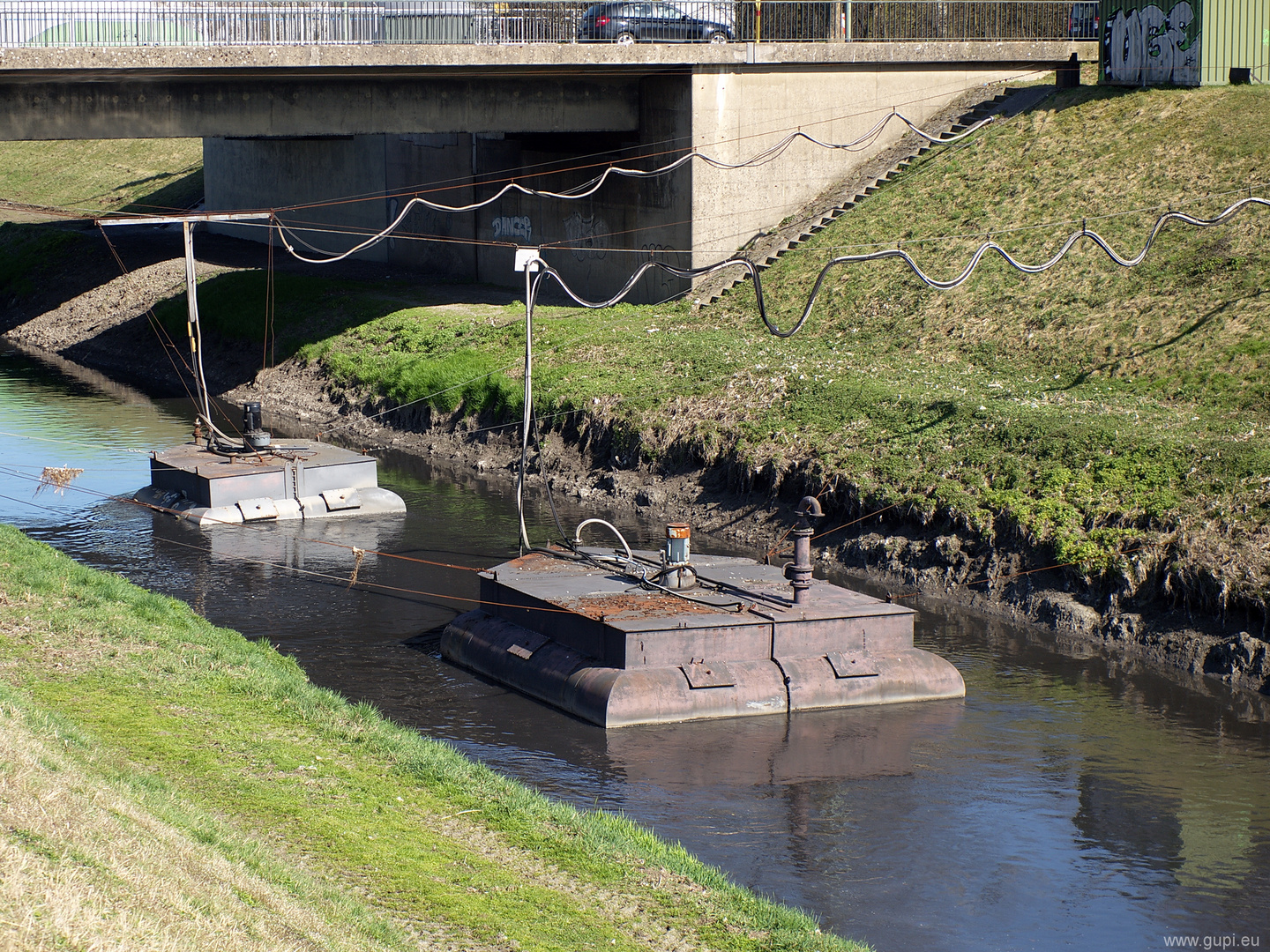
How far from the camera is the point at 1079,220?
142ft

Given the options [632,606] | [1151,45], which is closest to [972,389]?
[632,606]

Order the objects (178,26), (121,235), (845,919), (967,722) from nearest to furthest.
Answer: (845,919), (967,722), (178,26), (121,235)

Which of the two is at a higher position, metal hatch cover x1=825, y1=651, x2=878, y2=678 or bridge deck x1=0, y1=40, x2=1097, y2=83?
bridge deck x1=0, y1=40, x2=1097, y2=83

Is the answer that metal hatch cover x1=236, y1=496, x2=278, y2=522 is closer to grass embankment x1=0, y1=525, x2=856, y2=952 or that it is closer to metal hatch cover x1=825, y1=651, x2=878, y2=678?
grass embankment x1=0, y1=525, x2=856, y2=952

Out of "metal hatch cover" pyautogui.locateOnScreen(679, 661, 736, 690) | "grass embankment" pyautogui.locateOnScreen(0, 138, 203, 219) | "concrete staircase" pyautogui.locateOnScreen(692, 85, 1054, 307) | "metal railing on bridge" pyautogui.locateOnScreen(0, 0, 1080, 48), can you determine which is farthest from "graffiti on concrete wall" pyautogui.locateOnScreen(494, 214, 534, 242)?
"metal hatch cover" pyautogui.locateOnScreen(679, 661, 736, 690)

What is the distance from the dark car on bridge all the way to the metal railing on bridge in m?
0.04

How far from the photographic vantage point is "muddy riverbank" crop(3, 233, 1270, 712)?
27.5m

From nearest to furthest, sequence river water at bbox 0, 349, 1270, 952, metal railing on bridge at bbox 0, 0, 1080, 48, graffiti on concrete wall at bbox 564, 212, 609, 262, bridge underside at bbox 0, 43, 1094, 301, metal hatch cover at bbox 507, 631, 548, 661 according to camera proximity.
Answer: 1. river water at bbox 0, 349, 1270, 952
2. metal hatch cover at bbox 507, 631, 548, 661
3. metal railing on bridge at bbox 0, 0, 1080, 48
4. bridge underside at bbox 0, 43, 1094, 301
5. graffiti on concrete wall at bbox 564, 212, 609, 262

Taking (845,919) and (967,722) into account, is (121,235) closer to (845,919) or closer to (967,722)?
(967,722)

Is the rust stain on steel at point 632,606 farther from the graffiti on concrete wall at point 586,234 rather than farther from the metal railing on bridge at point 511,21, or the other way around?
the graffiti on concrete wall at point 586,234

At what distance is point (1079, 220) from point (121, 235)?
179 ft

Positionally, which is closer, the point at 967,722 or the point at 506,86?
the point at 967,722

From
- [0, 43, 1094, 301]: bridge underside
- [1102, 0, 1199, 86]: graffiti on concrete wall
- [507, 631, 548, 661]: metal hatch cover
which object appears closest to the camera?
[507, 631, 548, 661]: metal hatch cover

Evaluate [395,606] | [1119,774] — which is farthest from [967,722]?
[395,606]
